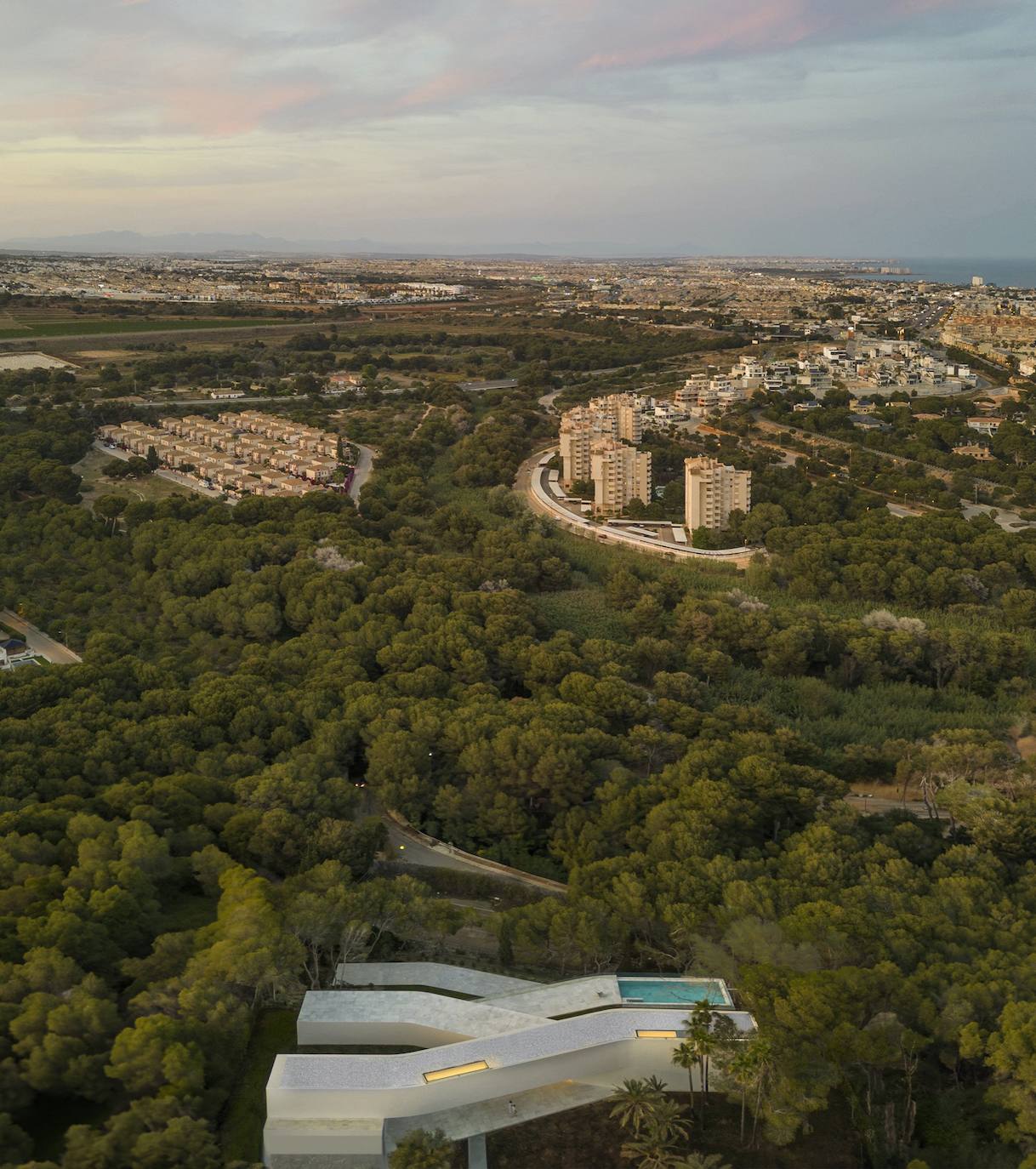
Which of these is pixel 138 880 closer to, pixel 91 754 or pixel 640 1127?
pixel 91 754

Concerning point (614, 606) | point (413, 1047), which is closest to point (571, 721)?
point (413, 1047)

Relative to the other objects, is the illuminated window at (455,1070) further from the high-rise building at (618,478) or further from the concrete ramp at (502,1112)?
the high-rise building at (618,478)

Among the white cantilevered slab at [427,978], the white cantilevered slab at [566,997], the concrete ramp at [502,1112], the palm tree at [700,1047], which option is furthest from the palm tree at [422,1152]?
the palm tree at [700,1047]

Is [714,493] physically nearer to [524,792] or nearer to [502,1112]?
[524,792]

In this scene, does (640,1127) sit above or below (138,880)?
below

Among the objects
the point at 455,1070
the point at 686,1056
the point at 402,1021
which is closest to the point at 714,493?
the point at 686,1056
